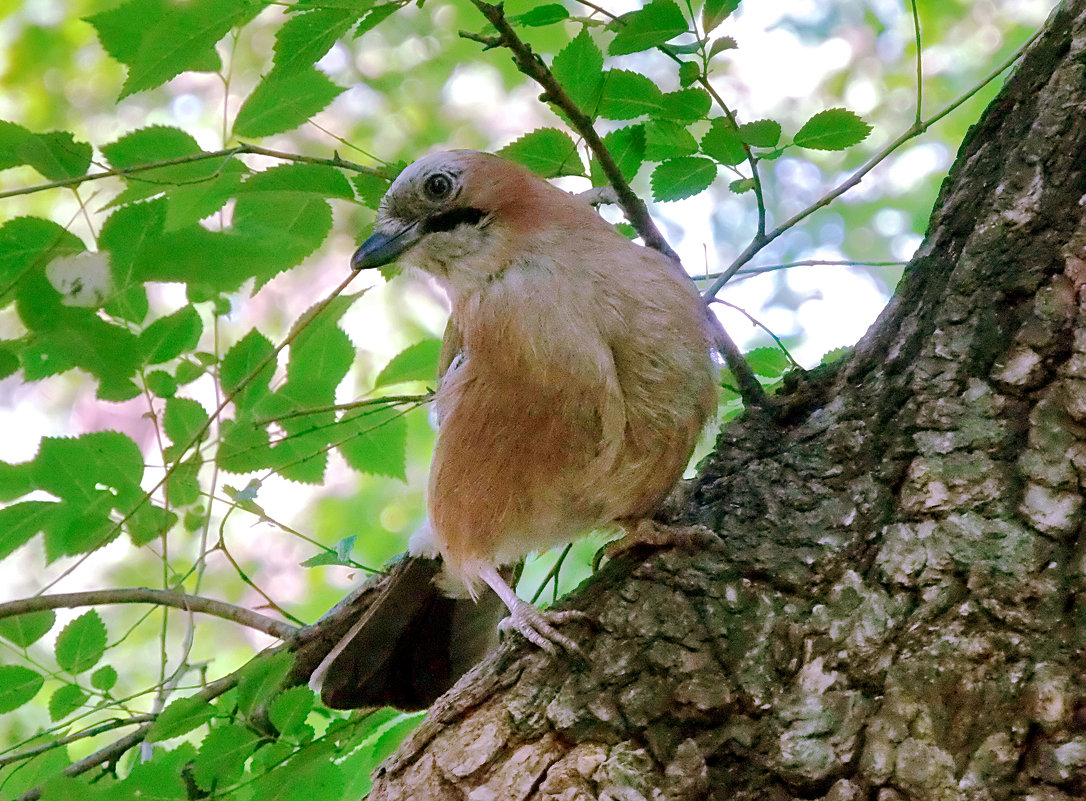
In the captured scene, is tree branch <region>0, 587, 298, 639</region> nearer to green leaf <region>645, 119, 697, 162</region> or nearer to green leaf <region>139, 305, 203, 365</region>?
green leaf <region>139, 305, 203, 365</region>

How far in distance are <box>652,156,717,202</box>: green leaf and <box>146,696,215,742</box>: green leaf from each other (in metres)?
1.54

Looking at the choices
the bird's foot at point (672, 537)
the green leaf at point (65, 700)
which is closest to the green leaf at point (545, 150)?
the bird's foot at point (672, 537)

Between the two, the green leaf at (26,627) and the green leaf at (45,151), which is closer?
the green leaf at (45,151)

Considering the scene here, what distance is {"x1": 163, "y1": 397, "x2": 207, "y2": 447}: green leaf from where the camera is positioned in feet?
8.20

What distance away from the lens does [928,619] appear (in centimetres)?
171

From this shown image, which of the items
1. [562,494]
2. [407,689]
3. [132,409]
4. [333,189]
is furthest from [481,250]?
[132,409]

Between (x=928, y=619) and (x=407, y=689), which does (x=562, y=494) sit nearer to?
(x=407, y=689)

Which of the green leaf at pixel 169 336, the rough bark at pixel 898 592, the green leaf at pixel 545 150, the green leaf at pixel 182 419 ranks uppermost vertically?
the green leaf at pixel 169 336

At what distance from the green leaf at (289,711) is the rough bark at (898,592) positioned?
0.73ft

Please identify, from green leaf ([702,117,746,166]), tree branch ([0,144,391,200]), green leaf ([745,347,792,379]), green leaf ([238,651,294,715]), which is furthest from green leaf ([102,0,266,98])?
→ green leaf ([745,347,792,379])

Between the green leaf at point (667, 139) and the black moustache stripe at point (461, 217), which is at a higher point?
the black moustache stripe at point (461, 217)

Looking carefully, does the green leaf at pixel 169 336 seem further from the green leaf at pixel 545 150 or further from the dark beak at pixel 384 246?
the green leaf at pixel 545 150

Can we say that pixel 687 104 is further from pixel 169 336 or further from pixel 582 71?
pixel 169 336

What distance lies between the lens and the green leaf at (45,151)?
2098mm
